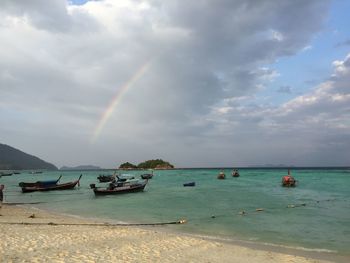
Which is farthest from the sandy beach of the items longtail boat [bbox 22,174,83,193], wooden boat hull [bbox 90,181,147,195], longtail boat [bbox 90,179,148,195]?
longtail boat [bbox 22,174,83,193]

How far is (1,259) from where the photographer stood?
34.5 ft

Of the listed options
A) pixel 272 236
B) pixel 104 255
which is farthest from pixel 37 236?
pixel 272 236

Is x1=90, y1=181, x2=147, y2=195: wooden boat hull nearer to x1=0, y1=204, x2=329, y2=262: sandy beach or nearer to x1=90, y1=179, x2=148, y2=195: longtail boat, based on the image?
x1=90, y1=179, x2=148, y2=195: longtail boat

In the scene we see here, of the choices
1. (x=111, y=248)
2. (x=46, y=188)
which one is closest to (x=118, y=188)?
(x=46, y=188)

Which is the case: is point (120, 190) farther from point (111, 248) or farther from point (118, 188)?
point (111, 248)

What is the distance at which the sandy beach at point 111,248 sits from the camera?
459 inches

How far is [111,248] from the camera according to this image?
44.0 feet

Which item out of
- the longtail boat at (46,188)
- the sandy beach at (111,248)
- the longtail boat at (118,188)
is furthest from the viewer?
the longtail boat at (46,188)

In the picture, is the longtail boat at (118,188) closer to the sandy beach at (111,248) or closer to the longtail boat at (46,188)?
the longtail boat at (46,188)

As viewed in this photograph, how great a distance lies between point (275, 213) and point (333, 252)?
13750 millimetres

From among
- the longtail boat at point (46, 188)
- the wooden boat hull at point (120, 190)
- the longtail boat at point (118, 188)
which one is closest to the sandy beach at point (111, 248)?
the wooden boat hull at point (120, 190)

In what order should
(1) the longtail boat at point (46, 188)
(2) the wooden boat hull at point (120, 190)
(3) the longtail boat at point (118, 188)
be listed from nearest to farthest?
(2) the wooden boat hull at point (120, 190)
(3) the longtail boat at point (118, 188)
(1) the longtail boat at point (46, 188)

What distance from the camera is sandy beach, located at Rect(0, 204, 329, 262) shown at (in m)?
11.7

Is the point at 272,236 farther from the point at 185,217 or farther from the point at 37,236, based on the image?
the point at 37,236
